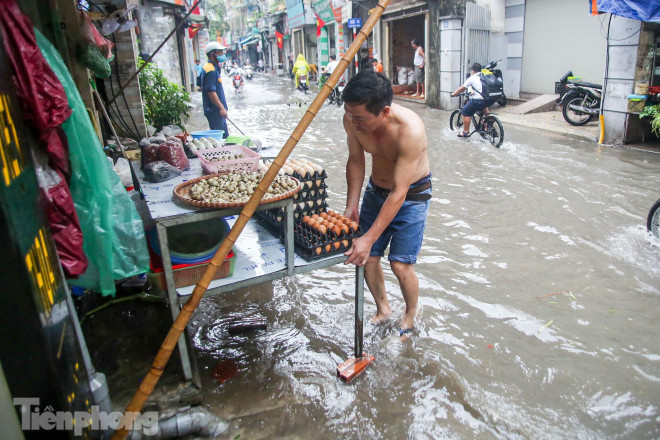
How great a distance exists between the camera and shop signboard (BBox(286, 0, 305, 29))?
91.2 ft

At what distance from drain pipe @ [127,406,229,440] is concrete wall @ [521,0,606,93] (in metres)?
12.5

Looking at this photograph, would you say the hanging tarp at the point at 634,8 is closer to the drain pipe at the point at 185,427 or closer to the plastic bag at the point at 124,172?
the plastic bag at the point at 124,172

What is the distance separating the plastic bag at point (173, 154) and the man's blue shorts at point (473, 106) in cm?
740

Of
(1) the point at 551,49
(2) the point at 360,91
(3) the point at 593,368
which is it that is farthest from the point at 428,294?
(1) the point at 551,49

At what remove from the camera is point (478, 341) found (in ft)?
11.2

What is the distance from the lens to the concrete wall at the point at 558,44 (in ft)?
38.6

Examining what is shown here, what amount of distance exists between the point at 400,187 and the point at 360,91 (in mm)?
632

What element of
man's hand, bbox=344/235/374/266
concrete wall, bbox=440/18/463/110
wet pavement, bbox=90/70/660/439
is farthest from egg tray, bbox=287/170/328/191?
concrete wall, bbox=440/18/463/110

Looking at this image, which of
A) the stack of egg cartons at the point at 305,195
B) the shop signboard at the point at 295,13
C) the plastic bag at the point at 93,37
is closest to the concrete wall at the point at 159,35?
the shop signboard at the point at 295,13

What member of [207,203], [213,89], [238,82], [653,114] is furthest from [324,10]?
[207,203]

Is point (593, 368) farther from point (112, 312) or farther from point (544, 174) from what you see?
point (544, 174)

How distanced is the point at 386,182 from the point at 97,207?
1836 mm

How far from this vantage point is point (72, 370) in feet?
5.95

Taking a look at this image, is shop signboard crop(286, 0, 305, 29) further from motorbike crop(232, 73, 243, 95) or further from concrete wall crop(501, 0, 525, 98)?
concrete wall crop(501, 0, 525, 98)
